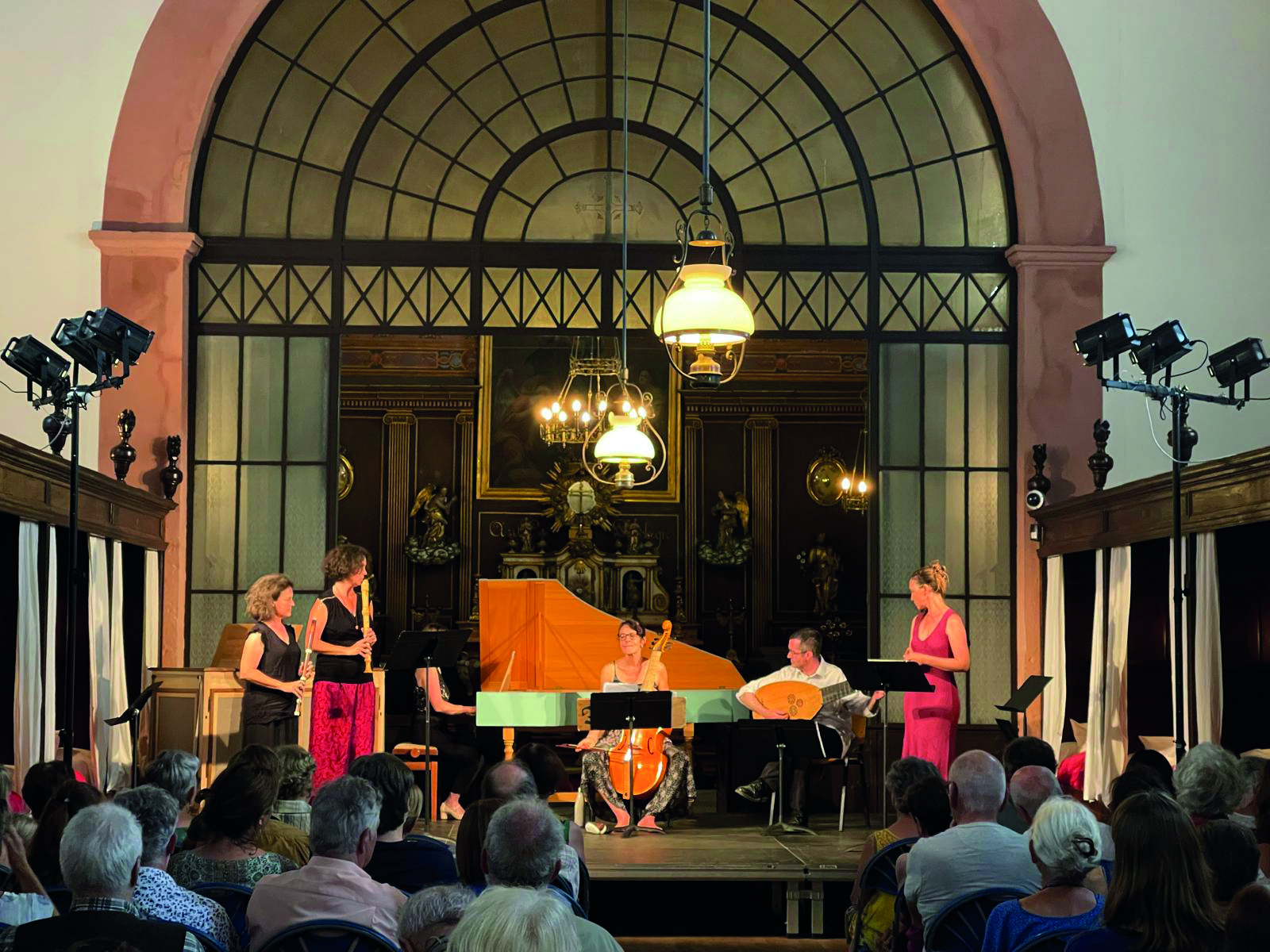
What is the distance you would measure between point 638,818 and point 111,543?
11.7 ft

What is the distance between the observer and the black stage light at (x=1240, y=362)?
7379mm

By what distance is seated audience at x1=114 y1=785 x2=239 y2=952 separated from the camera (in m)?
3.68

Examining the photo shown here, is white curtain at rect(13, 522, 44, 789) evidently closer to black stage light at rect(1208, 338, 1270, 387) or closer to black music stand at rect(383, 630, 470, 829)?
black music stand at rect(383, 630, 470, 829)

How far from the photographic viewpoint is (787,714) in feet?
31.2

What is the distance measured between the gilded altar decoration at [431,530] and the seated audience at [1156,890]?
47.2 ft

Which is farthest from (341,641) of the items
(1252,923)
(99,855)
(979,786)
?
(1252,923)

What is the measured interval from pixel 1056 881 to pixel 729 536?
45.3ft

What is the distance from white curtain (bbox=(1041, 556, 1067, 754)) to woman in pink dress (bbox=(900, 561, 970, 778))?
1.54 meters

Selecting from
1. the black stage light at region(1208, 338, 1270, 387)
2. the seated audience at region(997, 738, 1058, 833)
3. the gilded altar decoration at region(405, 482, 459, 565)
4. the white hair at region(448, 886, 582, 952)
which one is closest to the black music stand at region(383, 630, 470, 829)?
the seated audience at region(997, 738, 1058, 833)

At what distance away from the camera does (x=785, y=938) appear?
7.38m

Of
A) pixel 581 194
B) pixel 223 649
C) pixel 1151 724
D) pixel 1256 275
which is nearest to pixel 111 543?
pixel 223 649

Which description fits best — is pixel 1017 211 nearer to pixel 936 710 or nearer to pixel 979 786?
pixel 936 710

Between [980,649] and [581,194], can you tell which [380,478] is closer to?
[581,194]

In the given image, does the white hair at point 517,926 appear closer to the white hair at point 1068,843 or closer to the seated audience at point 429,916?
the seated audience at point 429,916
